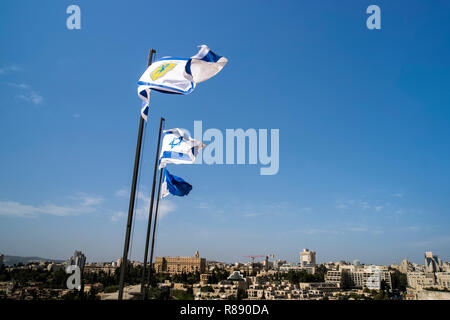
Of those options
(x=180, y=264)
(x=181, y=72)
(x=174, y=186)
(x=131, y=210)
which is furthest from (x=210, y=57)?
(x=180, y=264)

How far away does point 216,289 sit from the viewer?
69062 millimetres

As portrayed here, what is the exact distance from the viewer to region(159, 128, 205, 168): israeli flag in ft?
31.0

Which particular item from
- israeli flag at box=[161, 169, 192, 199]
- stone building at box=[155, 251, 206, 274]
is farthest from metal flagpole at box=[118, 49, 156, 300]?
stone building at box=[155, 251, 206, 274]

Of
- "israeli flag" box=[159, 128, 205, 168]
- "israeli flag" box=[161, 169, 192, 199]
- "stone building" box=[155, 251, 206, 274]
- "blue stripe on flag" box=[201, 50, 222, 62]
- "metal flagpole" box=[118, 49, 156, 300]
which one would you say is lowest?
"stone building" box=[155, 251, 206, 274]

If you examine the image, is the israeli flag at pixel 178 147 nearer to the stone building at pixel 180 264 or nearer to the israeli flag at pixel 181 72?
the israeli flag at pixel 181 72

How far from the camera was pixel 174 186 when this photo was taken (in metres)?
10.1

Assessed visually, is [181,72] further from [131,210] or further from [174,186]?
[174,186]

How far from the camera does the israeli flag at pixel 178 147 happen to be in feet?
31.0

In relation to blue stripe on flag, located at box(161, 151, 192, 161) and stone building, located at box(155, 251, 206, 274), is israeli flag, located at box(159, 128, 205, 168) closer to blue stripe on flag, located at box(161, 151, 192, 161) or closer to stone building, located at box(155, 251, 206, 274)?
blue stripe on flag, located at box(161, 151, 192, 161)

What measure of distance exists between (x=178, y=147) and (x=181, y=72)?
3.46 metres

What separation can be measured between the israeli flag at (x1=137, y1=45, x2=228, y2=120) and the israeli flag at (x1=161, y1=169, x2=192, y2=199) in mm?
4245
